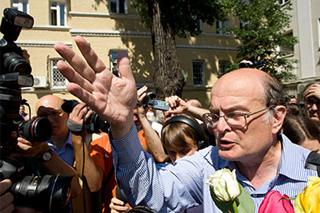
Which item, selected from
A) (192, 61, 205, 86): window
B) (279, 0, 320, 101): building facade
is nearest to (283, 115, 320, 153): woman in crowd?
(279, 0, 320, 101): building facade

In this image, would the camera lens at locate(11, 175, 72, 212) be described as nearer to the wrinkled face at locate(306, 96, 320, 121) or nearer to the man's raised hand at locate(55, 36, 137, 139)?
the man's raised hand at locate(55, 36, 137, 139)

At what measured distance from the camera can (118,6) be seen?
48.8 ft

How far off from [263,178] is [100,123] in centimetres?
134

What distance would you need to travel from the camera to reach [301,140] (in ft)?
7.43

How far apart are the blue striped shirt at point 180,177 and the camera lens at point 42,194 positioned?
1.29 feet

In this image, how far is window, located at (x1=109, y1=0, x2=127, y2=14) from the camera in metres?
14.8

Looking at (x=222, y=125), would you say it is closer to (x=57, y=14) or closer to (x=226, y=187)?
(x=226, y=187)

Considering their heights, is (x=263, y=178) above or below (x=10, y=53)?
below

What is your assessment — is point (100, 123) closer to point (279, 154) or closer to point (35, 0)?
point (279, 154)

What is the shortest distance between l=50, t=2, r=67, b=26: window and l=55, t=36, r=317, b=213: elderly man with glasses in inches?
559

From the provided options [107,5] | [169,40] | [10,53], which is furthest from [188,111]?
[107,5]

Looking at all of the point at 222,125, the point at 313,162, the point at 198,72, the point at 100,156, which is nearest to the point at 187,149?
the point at 100,156

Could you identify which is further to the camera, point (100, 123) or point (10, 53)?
point (100, 123)

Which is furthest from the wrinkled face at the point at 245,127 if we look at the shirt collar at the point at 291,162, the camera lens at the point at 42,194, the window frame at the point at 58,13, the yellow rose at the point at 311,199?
the window frame at the point at 58,13
